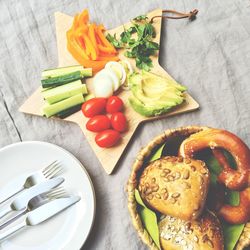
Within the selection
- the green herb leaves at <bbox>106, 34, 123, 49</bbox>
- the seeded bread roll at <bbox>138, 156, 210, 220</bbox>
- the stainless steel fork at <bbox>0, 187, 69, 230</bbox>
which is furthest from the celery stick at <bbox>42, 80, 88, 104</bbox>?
the seeded bread roll at <bbox>138, 156, 210, 220</bbox>

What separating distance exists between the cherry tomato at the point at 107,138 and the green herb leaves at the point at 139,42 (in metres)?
0.33

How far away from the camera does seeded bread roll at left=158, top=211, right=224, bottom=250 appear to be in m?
1.45

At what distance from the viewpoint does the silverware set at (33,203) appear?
67.2 inches

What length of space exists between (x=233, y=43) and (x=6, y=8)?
106 centimetres

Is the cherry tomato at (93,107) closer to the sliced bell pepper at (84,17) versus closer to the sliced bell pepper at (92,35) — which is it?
the sliced bell pepper at (92,35)

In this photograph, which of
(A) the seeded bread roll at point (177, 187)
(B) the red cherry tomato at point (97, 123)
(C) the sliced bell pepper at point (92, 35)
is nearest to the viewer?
(A) the seeded bread roll at point (177, 187)

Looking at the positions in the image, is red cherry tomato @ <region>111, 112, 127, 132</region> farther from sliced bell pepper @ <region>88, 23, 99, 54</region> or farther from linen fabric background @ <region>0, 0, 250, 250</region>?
sliced bell pepper @ <region>88, 23, 99, 54</region>

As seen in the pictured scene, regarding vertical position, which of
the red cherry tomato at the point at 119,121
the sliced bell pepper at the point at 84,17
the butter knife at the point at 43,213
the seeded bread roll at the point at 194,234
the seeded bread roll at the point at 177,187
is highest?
the sliced bell pepper at the point at 84,17

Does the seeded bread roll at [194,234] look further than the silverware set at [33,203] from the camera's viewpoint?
No

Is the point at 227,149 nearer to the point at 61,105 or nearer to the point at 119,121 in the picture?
the point at 119,121

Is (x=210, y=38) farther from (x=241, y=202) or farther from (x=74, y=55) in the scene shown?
(x=241, y=202)

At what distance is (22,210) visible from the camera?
5.64 feet

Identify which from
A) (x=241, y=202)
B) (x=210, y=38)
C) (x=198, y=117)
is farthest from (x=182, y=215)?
(x=210, y=38)

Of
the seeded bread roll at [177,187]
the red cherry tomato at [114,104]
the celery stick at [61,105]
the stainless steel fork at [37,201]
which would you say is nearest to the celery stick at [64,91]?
the celery stick at [61,105]
